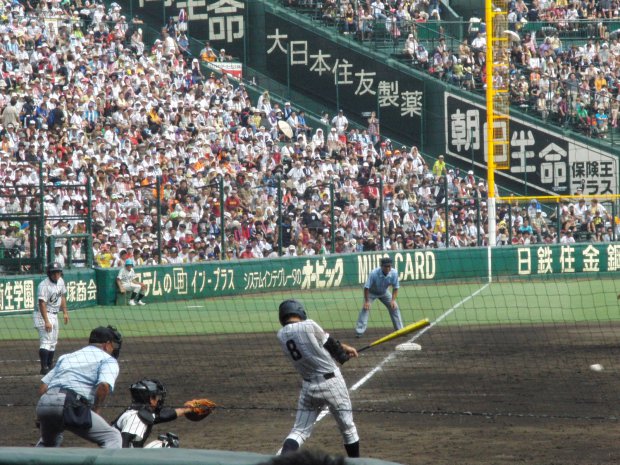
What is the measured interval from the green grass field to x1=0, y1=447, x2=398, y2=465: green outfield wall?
57.8 feet

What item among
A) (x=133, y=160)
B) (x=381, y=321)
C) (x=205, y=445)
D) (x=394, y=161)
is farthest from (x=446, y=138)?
(x=205, y=445)

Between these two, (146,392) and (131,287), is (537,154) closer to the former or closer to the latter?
(131,287)

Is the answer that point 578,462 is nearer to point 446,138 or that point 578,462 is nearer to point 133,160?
point 133,160

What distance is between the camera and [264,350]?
20.0 m

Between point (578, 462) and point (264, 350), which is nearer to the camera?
point (578, 462)

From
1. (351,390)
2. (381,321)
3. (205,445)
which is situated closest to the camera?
(205,445)

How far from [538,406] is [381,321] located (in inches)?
475

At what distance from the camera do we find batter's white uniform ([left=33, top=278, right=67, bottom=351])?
55.1 ft

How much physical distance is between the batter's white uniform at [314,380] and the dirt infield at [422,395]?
0.23 metres

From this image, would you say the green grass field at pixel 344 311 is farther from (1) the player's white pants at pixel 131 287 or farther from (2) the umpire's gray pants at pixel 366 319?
(2) the umpire's gray pants at pixel 366 319

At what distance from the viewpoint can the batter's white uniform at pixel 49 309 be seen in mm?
16781

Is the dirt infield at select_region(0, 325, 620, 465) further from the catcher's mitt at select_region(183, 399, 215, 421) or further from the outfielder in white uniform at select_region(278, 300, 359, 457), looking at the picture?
the catcher's mitt at select_region(183, 399, 215, 421)

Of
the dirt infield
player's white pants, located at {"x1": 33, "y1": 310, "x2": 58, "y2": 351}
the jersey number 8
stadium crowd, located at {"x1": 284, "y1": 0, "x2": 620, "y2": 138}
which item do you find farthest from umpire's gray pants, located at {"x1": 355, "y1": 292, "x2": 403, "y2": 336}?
stadium crowd, located at {"x1": 284, "y1": 0, "x2": 620, "y2": 138}

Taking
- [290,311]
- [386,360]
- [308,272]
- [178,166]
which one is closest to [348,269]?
[308,272]
